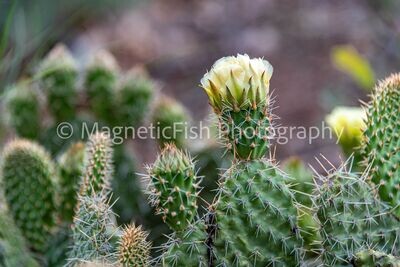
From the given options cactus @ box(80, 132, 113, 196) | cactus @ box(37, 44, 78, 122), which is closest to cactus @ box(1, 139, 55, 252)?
cactus @ box(80, 132, 113, 196)

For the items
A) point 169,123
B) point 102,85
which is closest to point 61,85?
point 102,85

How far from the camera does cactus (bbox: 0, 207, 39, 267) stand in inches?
70.1

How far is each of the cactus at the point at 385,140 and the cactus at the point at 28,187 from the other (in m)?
0.90

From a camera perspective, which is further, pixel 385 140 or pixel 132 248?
pixel 385 140

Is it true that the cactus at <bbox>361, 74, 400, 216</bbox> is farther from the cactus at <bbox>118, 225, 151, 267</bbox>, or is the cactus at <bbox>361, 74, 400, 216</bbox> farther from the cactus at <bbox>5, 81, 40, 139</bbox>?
the cactus at <bbox>5, 81, 40, 139</bbox>

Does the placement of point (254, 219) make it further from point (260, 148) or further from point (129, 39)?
point (129, 39)

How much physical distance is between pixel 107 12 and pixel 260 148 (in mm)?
4298

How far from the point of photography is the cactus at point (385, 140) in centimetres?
159

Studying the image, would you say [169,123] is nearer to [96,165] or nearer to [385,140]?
[96,165]

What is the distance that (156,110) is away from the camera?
2602mm

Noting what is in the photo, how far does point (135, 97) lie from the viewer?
8.47 feet

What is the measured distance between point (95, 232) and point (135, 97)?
1.08 m

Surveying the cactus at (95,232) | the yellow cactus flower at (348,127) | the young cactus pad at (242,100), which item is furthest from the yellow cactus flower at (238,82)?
the yellow cactus flower at (348,127)

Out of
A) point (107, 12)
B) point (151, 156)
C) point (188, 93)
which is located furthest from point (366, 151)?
point (107, 12)
